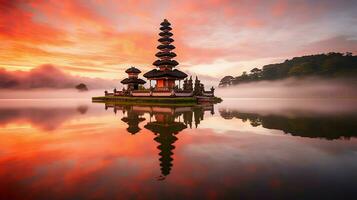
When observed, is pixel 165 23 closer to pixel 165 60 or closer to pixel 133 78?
pixel 165 60

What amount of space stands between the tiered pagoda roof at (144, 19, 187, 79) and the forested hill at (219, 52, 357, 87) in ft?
322

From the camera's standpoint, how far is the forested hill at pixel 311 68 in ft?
373

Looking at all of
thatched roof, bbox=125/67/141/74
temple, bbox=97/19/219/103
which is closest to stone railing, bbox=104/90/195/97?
temple, bbox=97/19/219/103

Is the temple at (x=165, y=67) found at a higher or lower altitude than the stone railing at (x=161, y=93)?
higher

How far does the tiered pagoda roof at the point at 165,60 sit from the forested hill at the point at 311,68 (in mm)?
98027

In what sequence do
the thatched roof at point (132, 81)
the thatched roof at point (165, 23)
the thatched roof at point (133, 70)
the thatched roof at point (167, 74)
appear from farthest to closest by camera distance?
the thatched roof at point (133, 70)
the thatched roof at point (132, 81)
the thatched roof at point (165, 23)
the thatched roof at point (167, 74)

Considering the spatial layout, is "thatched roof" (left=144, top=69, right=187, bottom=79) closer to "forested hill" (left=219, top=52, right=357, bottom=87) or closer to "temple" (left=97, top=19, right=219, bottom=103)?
"temple" (left=97, top=19, right=219, bottom=103)

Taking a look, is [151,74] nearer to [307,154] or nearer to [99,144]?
[99,144]

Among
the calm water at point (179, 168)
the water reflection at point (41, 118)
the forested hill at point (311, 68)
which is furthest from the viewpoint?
the forested hill at point (311, 68)

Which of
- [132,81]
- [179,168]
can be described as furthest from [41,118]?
[132,81]

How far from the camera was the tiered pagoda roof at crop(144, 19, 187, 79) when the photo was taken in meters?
49.6

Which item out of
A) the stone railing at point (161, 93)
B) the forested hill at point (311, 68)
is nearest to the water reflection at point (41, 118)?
the stone railing at point (161, 93)

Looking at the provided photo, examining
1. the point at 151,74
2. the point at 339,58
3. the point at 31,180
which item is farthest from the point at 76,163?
the point at 339,58

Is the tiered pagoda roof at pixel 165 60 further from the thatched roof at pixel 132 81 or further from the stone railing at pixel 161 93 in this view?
the thatched roof at pixel 132 81
